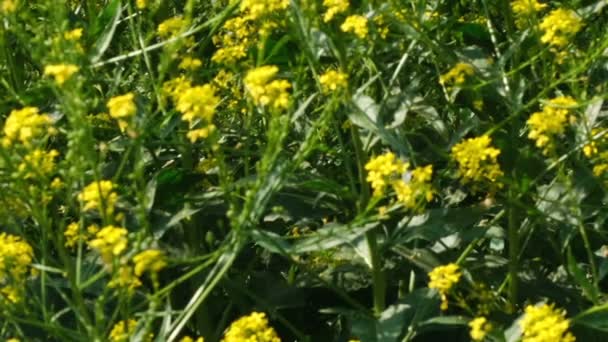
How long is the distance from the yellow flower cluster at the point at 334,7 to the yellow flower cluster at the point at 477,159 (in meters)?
0.38

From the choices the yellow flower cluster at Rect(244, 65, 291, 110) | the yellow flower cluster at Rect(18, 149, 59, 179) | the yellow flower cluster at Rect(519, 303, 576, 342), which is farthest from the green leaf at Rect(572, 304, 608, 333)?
the yellow flower cluster at Rect(18, 149, 59, 179)

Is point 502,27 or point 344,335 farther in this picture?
point 502,27

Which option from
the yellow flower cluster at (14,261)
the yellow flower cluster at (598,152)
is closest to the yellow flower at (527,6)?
the yellow flower cluster at (598,152)

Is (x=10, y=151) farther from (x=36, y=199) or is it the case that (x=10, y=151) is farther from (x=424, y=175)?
(x=424, y=175)

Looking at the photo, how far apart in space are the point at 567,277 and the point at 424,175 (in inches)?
29.0

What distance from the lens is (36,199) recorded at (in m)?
2.18

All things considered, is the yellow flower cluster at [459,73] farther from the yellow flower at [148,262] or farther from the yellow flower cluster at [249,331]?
the yellow flower at [148,262]

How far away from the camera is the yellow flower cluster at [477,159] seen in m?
2.54

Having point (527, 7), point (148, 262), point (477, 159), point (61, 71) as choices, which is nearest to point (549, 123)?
point (477, 159)

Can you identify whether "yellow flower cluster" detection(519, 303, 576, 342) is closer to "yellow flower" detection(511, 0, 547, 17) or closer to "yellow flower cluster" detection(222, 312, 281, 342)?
"yellow flower cluster" detection(222, 312, 281, 342)

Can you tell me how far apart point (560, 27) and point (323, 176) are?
63 cm

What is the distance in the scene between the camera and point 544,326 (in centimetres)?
231


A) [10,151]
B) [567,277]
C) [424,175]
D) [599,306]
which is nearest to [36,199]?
[10,151]

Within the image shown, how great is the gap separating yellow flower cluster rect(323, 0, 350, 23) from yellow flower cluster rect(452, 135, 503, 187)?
1.23 feet
